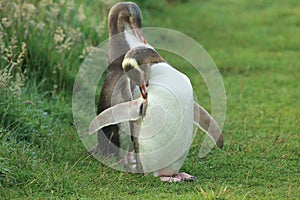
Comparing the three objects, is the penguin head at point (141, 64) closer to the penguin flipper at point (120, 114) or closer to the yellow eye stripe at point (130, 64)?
the yellow eye stripe at point (130, 64)

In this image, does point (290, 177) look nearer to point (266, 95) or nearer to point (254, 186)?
point (254, 186)

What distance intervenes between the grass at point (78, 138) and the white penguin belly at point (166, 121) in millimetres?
172

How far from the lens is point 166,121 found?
470 centimetres

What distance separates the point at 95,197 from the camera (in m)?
4.47

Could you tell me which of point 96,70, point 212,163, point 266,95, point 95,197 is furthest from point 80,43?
point 95,197

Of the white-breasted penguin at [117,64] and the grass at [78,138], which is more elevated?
the white-breasted penguin at [117,64]

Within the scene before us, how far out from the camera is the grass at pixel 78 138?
4.63 metres

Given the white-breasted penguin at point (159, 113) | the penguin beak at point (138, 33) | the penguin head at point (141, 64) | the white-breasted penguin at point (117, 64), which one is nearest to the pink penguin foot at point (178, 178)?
the white-breasted penguin at point (159, 113)

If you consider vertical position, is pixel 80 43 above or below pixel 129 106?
below

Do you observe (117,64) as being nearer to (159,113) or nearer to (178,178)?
→ (159,113)

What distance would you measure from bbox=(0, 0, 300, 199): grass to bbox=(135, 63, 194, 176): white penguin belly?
17cm

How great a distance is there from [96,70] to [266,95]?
187 cm

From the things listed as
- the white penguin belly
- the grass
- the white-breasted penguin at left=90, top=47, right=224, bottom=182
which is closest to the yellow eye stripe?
the white-breasted penguin at left=90, top=47, right=224, bottom=182

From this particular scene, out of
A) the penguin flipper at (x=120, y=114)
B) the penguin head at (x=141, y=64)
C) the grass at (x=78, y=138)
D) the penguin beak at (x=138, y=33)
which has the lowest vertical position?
the grass at (x=78, y=138)
